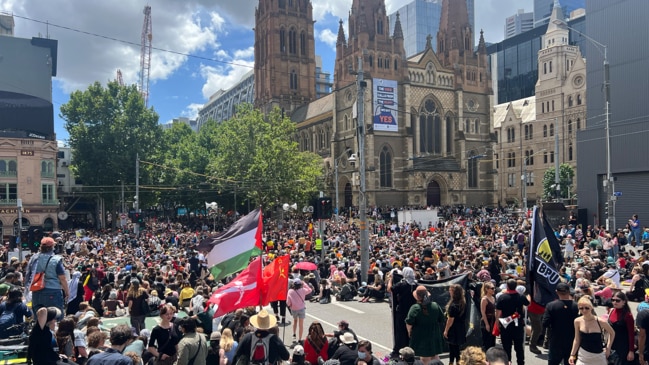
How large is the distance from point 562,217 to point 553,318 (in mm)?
27777

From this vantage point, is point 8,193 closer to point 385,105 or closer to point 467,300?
point 385,105

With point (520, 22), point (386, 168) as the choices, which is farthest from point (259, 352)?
point (520, 22)

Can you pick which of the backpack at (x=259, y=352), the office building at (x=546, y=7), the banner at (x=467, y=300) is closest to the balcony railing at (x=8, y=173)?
the banner at (x=467, y=300)

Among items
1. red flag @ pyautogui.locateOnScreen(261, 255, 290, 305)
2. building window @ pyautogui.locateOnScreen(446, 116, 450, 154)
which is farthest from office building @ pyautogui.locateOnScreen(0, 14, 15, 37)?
red flag @ pyautogui.locateOnScreen(261, 255, 290, 305)

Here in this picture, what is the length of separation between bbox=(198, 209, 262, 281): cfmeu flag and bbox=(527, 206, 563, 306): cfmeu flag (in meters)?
5.72

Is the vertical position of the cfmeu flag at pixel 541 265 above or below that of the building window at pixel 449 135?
below

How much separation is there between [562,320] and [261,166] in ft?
132

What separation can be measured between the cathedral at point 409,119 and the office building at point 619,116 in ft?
65.8

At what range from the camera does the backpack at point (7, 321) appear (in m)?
8.26

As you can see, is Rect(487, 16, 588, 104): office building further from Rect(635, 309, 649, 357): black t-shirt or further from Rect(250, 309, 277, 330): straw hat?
Rect(250, 309, 277, 330): straw hat

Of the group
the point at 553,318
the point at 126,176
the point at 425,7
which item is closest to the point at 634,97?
the point at 553,318

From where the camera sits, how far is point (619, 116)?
3170 cm

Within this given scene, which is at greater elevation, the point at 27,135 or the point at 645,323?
the point at 27,135

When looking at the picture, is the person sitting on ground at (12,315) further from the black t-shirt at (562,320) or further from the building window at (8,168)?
the building window at (8,168)
